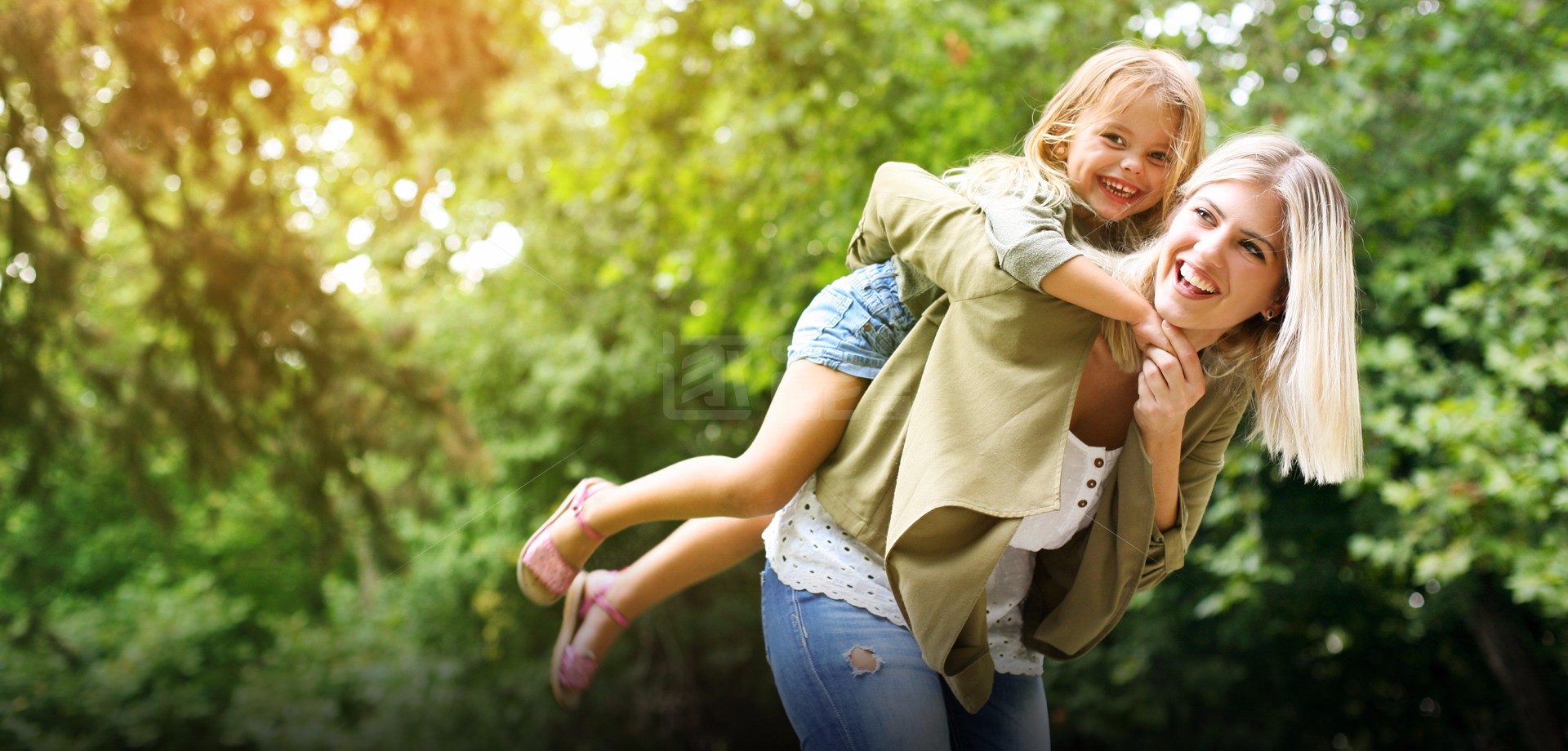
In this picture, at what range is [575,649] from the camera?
1387 millimetres

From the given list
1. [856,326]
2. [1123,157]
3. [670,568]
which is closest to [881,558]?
[856,326]

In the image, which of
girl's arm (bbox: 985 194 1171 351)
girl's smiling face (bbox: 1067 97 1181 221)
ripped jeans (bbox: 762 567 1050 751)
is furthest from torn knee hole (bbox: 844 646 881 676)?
girl's smiling face (bbox: 1067 97 1181 221)

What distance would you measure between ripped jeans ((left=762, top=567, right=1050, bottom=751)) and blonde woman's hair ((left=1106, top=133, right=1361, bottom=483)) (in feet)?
1.10

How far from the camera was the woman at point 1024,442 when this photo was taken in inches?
35.3

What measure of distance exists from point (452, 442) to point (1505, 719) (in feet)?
13.6

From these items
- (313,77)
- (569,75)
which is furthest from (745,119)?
(569,75)

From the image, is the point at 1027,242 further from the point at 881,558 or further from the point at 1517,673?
the point at 1517,673

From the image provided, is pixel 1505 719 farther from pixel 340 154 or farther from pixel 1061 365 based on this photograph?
pixel 340 154

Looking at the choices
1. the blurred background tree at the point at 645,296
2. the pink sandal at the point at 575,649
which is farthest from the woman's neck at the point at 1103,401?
the blurred background tree at the point at 645,296

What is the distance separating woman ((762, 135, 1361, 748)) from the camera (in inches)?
35.3

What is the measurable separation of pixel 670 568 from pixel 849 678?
1.17 ft

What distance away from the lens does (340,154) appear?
16.7ft

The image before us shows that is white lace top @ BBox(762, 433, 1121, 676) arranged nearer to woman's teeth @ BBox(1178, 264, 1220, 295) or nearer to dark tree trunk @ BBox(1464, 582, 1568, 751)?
woman's teeth @ BBox(1178, 264, 1220, 295)

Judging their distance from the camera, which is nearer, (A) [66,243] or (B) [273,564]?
(A) [66,243]
